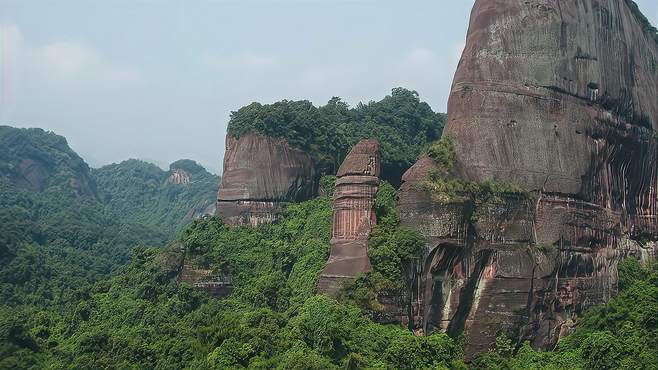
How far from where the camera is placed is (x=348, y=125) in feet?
177

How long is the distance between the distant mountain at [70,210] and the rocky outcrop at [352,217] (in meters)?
20.2

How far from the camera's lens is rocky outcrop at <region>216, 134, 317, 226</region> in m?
43.5

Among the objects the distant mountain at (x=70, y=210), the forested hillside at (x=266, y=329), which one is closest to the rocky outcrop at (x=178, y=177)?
the distant mountain at (x=70, y=210)

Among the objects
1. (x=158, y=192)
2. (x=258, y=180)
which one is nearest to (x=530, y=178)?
(x=258, y=180)

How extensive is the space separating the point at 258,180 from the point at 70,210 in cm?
3801

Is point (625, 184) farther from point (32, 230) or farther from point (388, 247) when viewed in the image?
point (32, 230)

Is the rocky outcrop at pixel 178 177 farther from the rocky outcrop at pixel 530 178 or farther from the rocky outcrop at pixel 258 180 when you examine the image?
the rocky outcrop at pixel 530 178

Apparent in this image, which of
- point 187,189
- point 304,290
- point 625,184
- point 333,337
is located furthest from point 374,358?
point 187,189

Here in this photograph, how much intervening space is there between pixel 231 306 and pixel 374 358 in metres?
10.1

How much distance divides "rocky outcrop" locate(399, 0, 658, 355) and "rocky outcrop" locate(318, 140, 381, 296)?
126 cm

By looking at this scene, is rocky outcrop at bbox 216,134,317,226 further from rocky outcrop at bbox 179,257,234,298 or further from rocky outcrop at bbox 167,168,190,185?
rocky outcrop at bbox 167,168,190,185

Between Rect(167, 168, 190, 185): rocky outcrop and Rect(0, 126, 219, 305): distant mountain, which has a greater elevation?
Rect(167, 168, 190, 185): rocky outcrop

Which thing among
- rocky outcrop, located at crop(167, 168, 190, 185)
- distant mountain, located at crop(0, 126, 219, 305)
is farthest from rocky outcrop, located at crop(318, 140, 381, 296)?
rocky outcrop, located at crop(167, 168, 190, 185)

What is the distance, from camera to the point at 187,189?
10812 cm
